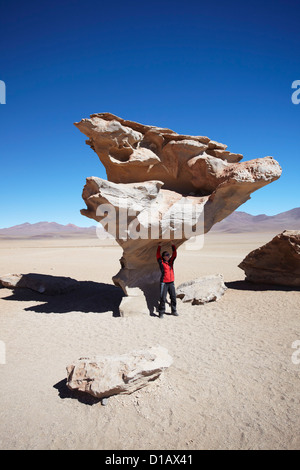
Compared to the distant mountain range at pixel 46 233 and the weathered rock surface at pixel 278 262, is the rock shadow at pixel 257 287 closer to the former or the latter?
the weathered rock surface at pixel 278 262

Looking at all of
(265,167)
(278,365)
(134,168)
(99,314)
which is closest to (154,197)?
(134,168)

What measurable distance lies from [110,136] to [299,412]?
6.36 m

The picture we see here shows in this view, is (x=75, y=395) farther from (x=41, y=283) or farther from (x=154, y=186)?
(x=41, y=283)

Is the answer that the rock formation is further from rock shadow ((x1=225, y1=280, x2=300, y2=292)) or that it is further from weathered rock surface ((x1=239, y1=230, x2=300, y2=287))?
rock shadow ((x1=225, y1=280, x2=300, y2=292))

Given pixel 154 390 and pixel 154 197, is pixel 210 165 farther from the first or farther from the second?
pixel 154 390

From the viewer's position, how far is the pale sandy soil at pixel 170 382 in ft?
9.89

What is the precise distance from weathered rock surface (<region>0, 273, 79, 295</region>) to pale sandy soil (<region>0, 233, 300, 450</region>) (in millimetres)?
1851

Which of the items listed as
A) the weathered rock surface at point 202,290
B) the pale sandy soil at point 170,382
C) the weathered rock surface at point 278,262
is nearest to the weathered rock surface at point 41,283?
the pale sandy soil at point 170,382

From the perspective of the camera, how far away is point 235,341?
535 cm

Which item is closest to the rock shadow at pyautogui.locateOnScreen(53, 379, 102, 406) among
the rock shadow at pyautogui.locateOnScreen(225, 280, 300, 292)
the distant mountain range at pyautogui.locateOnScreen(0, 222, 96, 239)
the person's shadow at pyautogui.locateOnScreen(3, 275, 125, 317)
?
the person's shadow at pyautogui.locateOnScreen(3, 275, 125, 317)

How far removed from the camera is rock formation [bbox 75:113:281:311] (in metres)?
6.62

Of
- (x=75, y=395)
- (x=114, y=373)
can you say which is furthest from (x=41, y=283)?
(x=114, y=373)

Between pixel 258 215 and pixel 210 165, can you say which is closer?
pixel 210 165

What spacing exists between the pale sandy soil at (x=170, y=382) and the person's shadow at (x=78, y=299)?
39 cm
